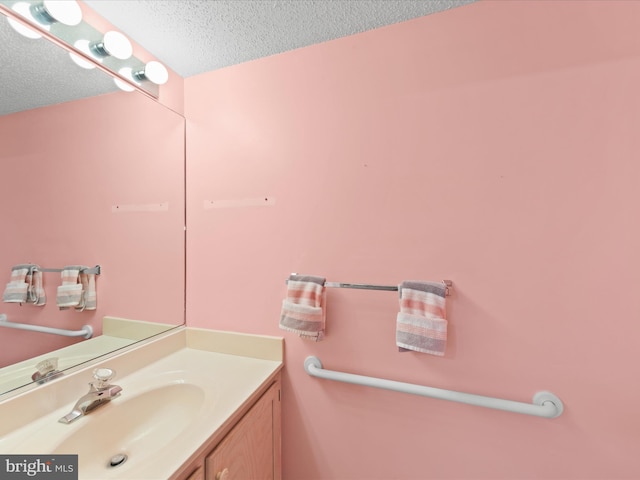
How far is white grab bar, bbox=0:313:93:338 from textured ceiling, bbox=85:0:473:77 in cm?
117

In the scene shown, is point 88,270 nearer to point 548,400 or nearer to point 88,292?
point 88,292

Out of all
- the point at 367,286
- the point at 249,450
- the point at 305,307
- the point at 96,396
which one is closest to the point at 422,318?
the point at 367,286

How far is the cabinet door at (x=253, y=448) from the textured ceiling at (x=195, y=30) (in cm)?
127

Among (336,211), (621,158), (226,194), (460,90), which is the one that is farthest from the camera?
Result: (226,194)

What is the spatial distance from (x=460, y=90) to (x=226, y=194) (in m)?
1.08

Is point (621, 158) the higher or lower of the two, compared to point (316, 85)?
lower

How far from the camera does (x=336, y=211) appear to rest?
1.05 metres

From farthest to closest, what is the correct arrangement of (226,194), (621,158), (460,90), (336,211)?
(226,194)
(336,211)
(460,90)
(621,158)

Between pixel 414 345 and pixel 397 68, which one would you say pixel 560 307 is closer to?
pixel 414 345

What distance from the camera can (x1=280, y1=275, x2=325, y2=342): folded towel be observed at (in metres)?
0.97

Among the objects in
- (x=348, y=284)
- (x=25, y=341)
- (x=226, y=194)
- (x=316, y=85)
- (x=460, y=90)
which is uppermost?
(x=316, y=85)

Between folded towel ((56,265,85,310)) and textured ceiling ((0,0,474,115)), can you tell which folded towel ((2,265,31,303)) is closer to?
folded towel ((56,265,85,310))

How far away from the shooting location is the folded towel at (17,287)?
768 millimetres

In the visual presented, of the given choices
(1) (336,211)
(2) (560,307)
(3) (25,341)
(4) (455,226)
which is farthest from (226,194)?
(2) (560,307)
